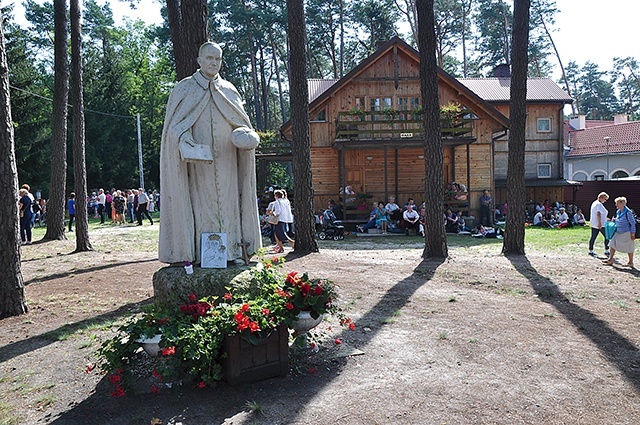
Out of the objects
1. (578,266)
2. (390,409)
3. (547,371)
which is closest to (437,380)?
(390,409)

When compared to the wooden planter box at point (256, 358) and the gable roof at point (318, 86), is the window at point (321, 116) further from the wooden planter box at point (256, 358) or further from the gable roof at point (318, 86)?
the wooden planter box at point (256, 358)

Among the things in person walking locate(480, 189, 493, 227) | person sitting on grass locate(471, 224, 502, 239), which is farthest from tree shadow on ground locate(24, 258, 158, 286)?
person walking locate(480, 189, 493, 227)

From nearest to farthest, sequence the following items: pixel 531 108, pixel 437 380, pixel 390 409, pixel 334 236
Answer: pixel 390 409, pixel 437 380, pixel 334 236, pixel 531 108

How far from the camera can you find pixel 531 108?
30.4 meters

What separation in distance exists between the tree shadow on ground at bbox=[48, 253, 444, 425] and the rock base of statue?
83cm

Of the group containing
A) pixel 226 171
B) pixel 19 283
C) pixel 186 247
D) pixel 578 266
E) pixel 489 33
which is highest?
pixel 489 33

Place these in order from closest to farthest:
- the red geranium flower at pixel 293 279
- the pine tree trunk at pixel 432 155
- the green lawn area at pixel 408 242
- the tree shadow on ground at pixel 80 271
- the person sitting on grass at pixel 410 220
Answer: the red geranium flower at pixel 293 279, the tree shadow on ground at pixel 80 271, the pine tree trunk at pixel 432 155, the green lawn area at pixel 408 242, the person sitting on grass at pixel 410 220

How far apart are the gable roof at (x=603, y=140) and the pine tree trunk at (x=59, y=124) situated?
116 feet

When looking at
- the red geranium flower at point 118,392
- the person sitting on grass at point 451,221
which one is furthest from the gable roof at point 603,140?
the red geranium flower at point 118,392

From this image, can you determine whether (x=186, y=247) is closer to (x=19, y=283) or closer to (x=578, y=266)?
(x=19, y=283)

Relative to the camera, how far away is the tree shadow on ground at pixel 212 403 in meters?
3.47

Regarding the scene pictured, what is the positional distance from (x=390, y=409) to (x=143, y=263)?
331 inches

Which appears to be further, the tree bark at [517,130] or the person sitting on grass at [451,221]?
the person sitting on grass at [451,221]

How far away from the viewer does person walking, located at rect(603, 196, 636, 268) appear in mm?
10594
